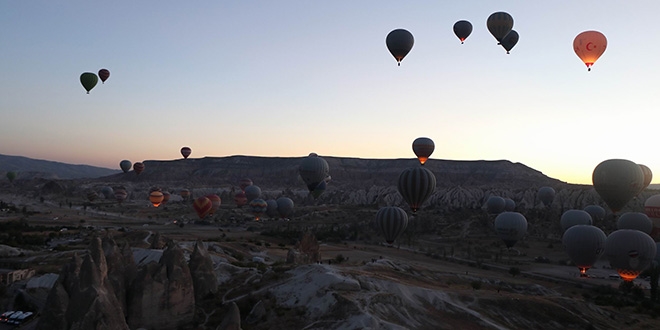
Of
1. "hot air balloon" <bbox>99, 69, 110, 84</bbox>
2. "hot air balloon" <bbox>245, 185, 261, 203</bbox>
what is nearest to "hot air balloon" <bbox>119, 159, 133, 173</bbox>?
"hot air balloon" <bbox>245, 185, 261, 203</bbox>

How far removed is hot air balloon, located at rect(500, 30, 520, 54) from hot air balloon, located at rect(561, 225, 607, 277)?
21844 mm

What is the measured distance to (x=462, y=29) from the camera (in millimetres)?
59000

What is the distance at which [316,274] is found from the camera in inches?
1137

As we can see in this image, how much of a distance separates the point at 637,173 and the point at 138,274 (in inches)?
1868

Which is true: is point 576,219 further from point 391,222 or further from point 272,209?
point 272,209

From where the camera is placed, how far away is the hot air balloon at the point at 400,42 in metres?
54.8

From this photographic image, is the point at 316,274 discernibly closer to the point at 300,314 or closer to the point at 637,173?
the point at 300,314

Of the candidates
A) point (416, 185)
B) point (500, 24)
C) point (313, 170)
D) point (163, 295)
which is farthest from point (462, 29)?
point (163, 295)

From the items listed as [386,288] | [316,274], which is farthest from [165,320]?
[386,288]

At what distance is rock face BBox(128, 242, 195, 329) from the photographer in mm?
23984

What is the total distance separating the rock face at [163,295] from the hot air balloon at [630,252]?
35.8 m

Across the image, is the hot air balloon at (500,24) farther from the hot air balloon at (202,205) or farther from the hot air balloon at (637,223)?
the hot air balloon at (202,205)

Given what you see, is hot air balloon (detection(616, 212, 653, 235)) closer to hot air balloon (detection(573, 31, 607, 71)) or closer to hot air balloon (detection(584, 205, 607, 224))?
hot air balloon (detection(573, 31, 607, 71))

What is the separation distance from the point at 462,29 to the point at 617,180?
22.7 metres
